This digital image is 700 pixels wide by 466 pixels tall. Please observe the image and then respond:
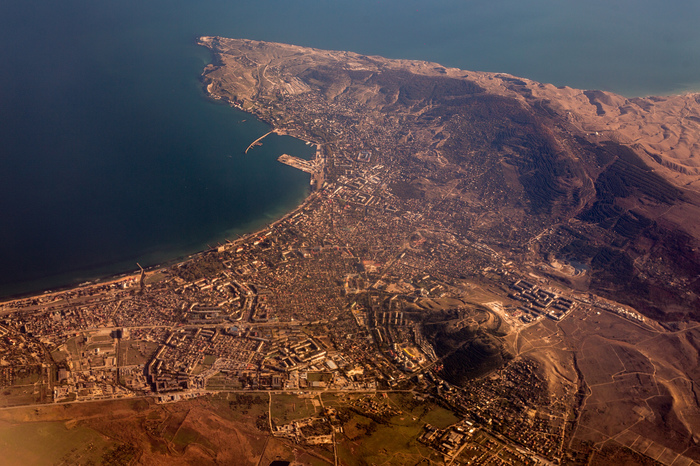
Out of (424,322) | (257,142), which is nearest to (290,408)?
(424,322)

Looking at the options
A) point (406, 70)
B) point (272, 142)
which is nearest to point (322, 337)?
point (272, 142)

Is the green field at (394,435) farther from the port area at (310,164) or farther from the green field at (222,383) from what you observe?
the port area at (310,164)

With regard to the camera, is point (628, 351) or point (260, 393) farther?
point (628, 351)

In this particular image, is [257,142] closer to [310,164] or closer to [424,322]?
[310,164]

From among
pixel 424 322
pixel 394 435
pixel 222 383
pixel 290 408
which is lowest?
pixel 394 435

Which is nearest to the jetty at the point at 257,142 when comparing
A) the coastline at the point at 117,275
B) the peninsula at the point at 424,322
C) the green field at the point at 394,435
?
the peninsula at the point at 424,322

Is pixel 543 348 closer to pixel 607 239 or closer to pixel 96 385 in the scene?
pixel 607 239

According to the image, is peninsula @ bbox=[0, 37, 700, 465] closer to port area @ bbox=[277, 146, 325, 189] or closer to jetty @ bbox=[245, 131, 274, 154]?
port area @ bbox=[277, 146, 325, 189]

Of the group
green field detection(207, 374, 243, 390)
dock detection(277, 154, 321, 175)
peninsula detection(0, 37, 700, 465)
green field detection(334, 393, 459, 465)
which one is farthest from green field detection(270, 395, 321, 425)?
dock detection(277, 154, 321, 175)
